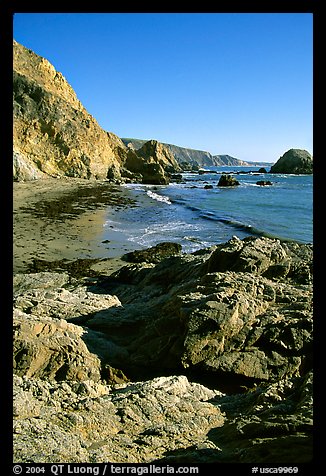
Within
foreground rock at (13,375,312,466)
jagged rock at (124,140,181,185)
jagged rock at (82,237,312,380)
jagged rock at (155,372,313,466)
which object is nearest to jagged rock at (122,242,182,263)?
jagged rock at (82,237,312,380)

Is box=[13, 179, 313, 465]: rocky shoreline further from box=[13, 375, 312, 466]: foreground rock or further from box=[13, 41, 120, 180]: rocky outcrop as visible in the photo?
box=[13, 41, 120, 180]: rocky outcrop

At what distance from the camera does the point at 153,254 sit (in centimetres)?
1373

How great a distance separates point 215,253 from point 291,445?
203 inches

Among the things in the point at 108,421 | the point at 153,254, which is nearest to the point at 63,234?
the point at 153,254

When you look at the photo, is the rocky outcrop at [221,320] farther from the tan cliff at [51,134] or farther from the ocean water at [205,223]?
the tan cliff at [51,134]

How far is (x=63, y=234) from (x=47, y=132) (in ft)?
136

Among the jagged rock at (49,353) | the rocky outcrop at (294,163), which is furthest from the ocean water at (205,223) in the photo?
the rocky outcrop at (294,163)

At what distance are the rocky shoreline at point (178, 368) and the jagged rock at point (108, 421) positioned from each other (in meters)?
0.01

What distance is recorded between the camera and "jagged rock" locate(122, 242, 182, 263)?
13.2m

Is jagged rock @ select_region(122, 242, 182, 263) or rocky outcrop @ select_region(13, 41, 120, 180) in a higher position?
rocky outcrop @ select_region(13, 41, 120, 180)

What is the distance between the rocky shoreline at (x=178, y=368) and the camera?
8.23 feet

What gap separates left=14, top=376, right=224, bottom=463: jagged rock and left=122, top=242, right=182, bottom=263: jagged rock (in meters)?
9.45

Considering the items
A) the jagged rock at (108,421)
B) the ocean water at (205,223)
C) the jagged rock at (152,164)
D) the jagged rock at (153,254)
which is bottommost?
the jagged rock at (108,421)
